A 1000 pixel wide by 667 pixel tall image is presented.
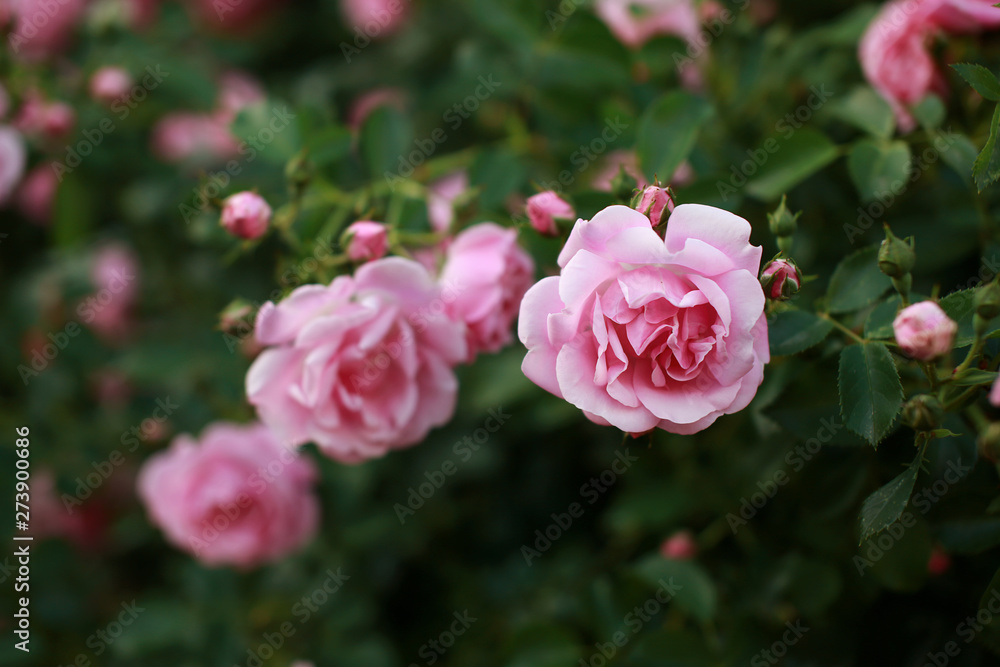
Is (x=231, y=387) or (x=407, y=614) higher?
(x=231, y=387)

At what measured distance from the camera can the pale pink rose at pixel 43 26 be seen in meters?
2.13

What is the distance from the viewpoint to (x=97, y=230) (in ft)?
8.37

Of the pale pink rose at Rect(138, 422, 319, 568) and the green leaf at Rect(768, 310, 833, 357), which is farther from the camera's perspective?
the pale pink rose at Rect(138, 422, 319, 568)

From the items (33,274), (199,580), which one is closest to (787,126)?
(199,580)

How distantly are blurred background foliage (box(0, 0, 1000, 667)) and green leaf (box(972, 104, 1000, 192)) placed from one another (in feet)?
0.80

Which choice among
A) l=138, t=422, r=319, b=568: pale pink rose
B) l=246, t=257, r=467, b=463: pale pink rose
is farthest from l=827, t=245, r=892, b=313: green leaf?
l=138, t=422, r=319, b=568: pale pink rose

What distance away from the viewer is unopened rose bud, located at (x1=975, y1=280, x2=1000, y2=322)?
2.91ft

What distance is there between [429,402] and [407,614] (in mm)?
1196

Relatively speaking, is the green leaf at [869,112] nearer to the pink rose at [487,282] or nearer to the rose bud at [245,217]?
the pink rose at [487,282]

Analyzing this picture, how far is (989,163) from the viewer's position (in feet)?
3.35

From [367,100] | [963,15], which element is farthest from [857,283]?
[367,100]

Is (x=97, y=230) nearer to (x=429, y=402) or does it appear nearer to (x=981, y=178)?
(x=429, y=402)

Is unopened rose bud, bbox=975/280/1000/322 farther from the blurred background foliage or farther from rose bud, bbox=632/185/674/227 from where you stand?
rose bud, bbox=632/185/674/227

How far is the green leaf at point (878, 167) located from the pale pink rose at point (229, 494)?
1.45m
